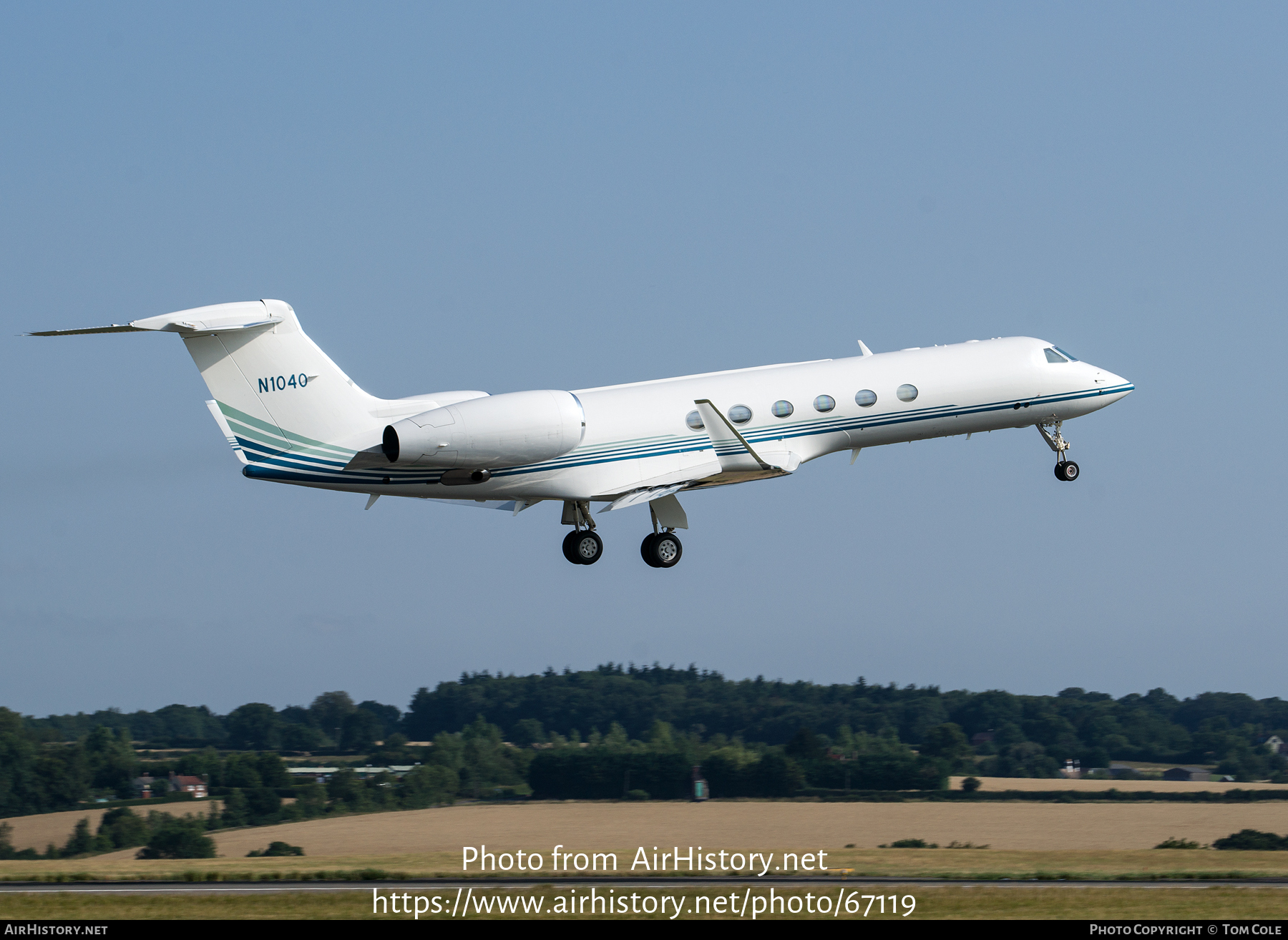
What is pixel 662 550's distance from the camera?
105 feet

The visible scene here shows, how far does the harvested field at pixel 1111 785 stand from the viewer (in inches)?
3054

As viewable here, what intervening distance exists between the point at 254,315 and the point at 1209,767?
79540 mm

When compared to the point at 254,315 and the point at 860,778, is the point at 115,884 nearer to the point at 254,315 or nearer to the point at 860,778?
the point at 254,315

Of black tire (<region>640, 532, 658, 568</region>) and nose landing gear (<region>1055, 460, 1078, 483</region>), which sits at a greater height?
nose landing gear (<region>1055, 460, 1078, 483</region>)

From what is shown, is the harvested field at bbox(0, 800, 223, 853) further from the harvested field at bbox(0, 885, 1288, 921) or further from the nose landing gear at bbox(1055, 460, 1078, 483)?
the nose landing gear at bbox(1055, 460, 1078, 483)

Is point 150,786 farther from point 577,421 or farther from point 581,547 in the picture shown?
point 577,421

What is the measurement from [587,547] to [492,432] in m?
4.41

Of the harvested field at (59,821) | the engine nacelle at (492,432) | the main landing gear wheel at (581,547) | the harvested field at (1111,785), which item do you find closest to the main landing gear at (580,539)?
the main landing gear wheel at (581,547)

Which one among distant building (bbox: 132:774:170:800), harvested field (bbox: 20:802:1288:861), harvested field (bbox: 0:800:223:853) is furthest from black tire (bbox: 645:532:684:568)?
distant building (bbox: 132:774:170:800)

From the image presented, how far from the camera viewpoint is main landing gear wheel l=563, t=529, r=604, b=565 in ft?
103

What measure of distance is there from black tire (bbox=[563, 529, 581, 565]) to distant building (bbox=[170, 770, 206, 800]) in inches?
2166

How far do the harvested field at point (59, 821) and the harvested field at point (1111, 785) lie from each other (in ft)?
128

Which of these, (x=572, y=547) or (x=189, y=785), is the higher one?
(x=572, y=547)

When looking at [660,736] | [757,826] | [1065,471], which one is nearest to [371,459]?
[1065,471]
